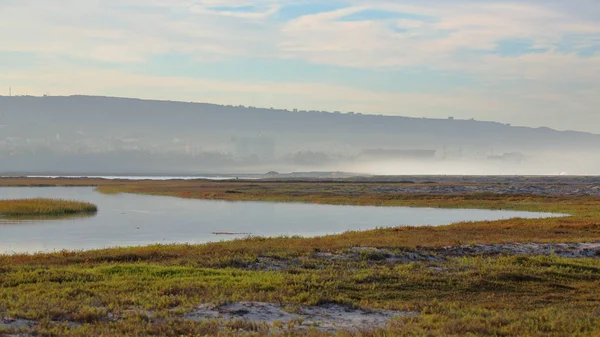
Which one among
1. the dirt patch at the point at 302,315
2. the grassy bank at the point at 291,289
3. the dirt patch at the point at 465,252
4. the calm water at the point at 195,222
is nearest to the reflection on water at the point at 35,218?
the calm water at the point at 195,222

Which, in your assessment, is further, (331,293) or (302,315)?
(331,293)

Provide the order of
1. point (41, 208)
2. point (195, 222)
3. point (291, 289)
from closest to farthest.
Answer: point (291, 289)
point (195, 222)
point (41, 208)

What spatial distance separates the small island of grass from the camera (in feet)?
197

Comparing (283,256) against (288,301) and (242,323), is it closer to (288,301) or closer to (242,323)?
(288,301)

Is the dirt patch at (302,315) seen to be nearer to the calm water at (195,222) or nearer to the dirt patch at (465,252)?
the dirt patch at (465,252)

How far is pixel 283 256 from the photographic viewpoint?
27.2 metres

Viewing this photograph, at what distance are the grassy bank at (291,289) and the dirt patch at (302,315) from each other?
1.39ft

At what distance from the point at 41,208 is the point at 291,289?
47726 mm

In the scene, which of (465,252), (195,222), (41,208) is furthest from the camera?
(41,208)

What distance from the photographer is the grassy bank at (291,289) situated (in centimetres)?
1526

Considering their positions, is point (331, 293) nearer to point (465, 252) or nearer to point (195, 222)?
point (465, 252)

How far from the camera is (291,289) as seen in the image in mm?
19641

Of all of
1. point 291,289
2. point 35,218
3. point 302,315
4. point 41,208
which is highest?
point 291,289

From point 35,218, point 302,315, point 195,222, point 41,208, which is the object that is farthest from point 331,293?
point 41,208
